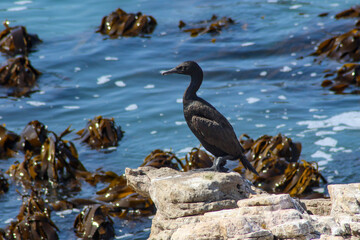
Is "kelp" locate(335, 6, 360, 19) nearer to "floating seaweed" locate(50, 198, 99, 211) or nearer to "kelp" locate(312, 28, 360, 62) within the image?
"kelp" locate(312, 28, 360, 62)

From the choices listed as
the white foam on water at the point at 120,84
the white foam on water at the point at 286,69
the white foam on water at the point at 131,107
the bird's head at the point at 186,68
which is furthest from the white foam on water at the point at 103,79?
the bird's head at the point at 186,68

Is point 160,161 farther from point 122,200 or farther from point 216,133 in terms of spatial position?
point 216,133

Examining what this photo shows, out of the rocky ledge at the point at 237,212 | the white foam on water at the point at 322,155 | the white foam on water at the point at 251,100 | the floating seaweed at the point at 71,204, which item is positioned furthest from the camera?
the white foam on water at the point at 251,100

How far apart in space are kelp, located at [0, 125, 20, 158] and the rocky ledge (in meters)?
5.84

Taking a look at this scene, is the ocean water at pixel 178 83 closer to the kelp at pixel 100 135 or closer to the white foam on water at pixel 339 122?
the white foam on water at pixel 339 122

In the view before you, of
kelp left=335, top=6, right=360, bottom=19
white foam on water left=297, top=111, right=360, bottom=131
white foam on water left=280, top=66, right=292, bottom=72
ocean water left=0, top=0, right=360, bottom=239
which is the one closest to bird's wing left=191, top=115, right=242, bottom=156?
ocean water left=0, top=0, right=360, bottom=239

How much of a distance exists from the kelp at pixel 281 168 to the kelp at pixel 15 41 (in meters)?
8.62

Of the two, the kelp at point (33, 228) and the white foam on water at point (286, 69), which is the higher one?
the white foam on water at point (286, 69)

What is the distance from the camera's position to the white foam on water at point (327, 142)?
1062 centimetres

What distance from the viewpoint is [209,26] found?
17.1 meters

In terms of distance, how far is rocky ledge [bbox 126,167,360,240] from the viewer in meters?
4.55

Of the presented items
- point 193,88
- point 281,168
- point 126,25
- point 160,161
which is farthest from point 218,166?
point 126,25

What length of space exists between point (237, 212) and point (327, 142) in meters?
6.31

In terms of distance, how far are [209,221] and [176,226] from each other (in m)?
0.48
